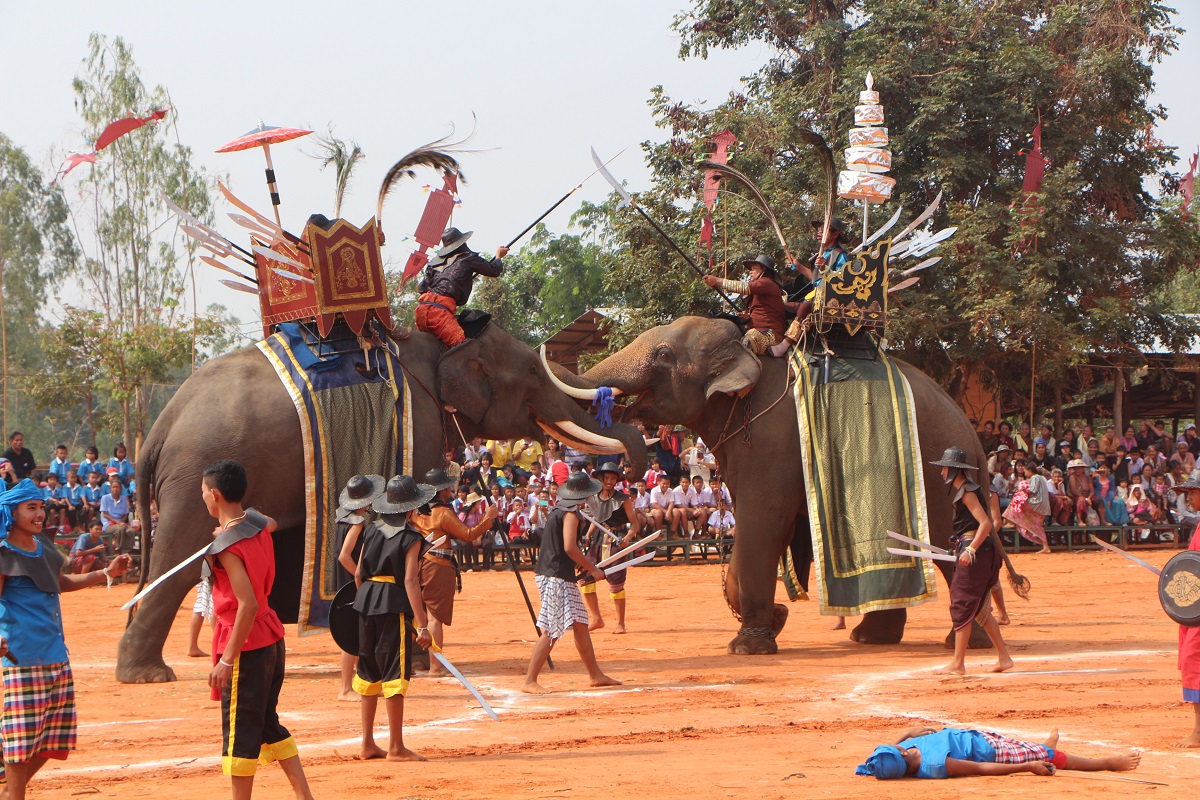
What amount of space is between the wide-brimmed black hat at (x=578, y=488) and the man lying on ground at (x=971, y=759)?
3.55 metres

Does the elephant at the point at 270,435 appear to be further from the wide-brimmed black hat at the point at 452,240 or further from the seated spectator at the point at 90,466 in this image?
the seated spectator at the point at 90,466

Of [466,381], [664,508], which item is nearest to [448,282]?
[466,381]

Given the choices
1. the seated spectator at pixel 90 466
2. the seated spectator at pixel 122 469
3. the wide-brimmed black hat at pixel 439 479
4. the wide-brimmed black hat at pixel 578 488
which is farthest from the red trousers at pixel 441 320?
the seated spectator at pixel 90 466

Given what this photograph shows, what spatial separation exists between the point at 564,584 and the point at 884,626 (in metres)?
3.69

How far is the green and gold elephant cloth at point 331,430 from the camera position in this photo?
32.6 feet

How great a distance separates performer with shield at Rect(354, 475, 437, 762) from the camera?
683 centimetres

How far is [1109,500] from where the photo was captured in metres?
21.4

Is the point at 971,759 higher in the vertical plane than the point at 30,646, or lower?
lower

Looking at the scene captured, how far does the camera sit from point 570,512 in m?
9.31

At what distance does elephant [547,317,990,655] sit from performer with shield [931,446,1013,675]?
54.7 inches

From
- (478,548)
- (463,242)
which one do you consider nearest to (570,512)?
(463,242)

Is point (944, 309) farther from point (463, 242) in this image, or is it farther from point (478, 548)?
point (463, 242)

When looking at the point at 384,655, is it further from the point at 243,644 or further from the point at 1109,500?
the point at 1109,500

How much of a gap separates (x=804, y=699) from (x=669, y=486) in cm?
1291
